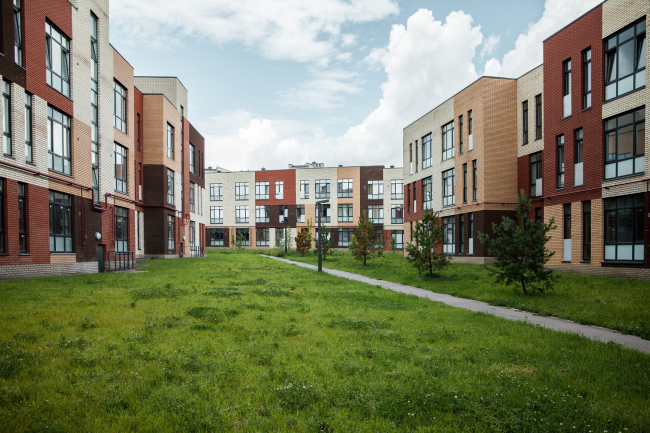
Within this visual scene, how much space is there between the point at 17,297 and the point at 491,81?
2795 centimetres

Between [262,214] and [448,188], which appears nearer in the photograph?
[448,188]

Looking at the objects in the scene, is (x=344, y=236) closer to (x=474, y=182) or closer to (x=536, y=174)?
(x=474, y=182)

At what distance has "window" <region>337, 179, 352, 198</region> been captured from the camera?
222ft

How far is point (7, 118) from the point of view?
1659cm

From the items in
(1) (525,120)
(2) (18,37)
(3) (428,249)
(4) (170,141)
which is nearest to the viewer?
(2) (18,37)

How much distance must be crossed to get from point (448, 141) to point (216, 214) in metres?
45.6

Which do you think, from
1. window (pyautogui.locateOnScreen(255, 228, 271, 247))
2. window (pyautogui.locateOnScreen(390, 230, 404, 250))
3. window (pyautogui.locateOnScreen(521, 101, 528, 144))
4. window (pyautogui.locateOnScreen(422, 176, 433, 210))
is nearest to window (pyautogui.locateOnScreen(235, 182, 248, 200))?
window (pyautogui.locateOnScreen(255, 228, 271, 247))

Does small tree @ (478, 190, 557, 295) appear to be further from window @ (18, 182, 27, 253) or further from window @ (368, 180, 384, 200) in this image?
window @ (368, 180, 384, 200)

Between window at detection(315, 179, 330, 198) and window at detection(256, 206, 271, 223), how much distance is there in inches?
337

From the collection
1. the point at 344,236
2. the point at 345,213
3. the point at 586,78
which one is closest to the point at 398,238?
the point at 344,236

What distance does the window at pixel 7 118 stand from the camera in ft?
53.5

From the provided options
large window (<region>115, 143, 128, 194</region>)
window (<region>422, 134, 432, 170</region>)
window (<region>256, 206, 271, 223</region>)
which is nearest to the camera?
large window (<region>115, 143, 128, 194</region>)

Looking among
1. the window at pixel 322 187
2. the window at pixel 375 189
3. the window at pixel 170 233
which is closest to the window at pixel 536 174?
the window at pixel 170 233

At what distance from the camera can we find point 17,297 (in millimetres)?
11164
